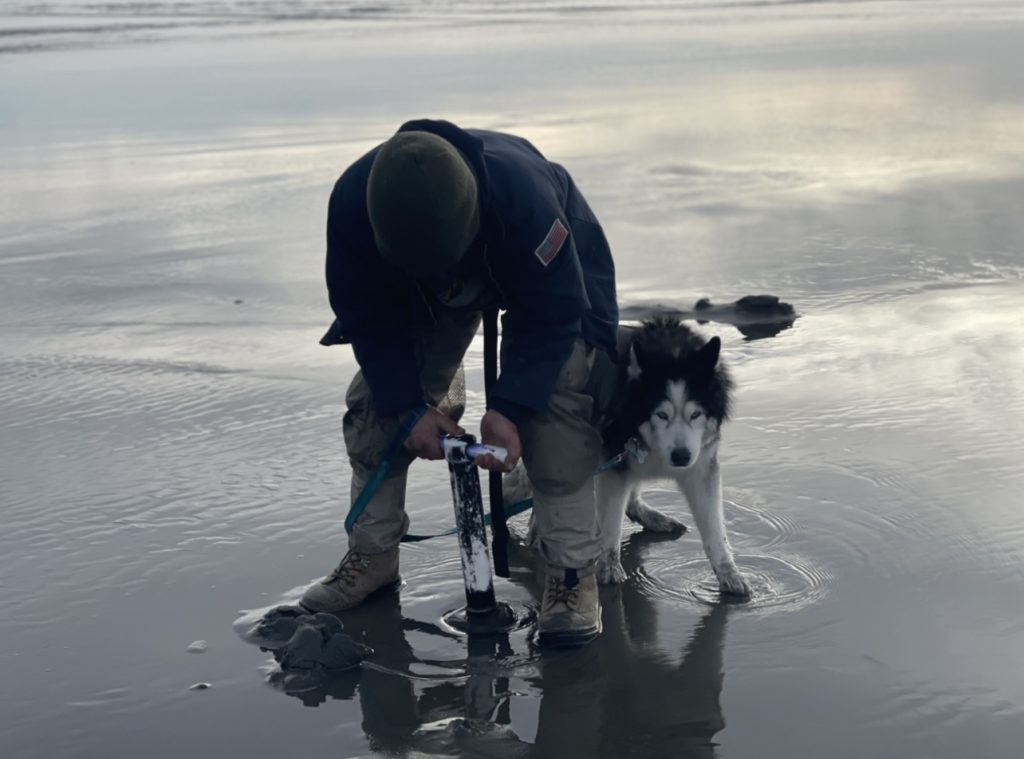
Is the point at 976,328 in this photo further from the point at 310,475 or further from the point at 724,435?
Result: the point at 310,475

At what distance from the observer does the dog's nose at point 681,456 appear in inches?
166

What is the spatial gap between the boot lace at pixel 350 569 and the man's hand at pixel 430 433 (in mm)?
436

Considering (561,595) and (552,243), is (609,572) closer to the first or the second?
(561,595)

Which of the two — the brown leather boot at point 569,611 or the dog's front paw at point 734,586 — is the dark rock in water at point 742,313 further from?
the brown leather boot at point 569,611

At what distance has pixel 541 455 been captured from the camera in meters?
4.10

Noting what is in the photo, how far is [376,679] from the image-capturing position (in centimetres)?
375

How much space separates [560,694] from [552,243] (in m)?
1.27

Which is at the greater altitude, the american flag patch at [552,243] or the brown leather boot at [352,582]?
the american flag patch at [552,243]

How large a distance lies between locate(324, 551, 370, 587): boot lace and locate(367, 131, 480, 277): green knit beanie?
46.0 inches

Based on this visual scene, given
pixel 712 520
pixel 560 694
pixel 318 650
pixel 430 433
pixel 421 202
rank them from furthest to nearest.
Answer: pixel 712 520, pixel 430 433, pixel 318 650, pixel 560 694, pixel 421 202

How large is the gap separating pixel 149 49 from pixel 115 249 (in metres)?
14.1

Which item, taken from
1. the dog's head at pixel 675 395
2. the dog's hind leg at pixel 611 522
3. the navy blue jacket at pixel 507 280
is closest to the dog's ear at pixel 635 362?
the dog's head at pixel 675 395

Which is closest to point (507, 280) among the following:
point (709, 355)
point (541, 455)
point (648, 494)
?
point (541, 455)

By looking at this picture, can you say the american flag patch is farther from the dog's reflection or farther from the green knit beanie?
the dog's reflection
